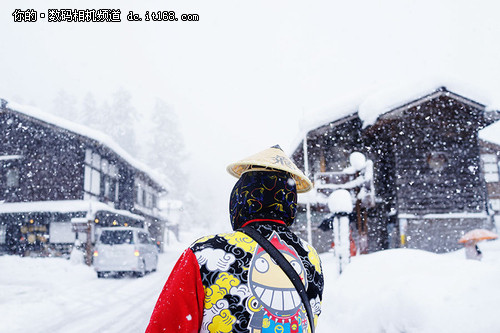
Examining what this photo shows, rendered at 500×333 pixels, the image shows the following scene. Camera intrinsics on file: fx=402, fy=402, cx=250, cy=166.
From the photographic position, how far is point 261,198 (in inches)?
76.3

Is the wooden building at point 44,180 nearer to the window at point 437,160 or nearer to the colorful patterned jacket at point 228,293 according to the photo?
the window at point 437,160

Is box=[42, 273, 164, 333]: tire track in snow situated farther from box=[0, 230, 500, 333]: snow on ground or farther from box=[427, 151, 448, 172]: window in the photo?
box=[427, 151, 448, 172]: window

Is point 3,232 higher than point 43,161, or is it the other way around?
point 43,161

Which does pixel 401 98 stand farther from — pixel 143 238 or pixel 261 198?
pixel 261 198

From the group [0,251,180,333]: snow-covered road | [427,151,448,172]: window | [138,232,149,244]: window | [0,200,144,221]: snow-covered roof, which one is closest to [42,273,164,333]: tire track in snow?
[0,251,180,333]: snow-covered road

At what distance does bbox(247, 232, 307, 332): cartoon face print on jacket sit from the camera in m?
1.69

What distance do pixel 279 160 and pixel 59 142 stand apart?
21968 millimetres

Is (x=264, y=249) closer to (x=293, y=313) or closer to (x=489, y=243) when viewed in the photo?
(x=293, y=313)

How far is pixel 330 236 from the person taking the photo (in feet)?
69.8

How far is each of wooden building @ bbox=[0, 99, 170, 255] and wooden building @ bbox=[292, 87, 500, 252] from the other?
38.0 ft

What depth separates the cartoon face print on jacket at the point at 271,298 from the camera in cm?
169

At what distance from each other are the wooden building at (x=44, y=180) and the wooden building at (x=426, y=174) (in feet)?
38.0

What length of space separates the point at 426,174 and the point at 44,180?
730 inches

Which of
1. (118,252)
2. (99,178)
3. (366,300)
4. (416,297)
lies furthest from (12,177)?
(416,297)
